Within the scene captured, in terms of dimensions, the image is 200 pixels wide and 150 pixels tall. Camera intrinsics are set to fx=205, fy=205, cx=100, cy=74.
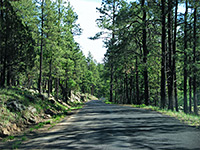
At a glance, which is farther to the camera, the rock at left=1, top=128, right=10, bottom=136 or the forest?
the forest

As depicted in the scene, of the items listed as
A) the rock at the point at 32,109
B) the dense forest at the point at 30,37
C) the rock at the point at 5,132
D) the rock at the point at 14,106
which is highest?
the dense forest at the point at 30,37

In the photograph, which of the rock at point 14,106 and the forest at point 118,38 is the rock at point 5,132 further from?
the forest at point 118,38

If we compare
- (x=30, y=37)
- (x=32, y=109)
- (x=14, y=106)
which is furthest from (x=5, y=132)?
(x=30, y=37)

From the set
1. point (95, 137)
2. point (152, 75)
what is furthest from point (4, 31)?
point (152, 75)

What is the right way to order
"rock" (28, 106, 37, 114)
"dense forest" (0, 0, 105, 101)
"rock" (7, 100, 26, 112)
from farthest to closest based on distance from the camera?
1. "dense forest" (0, 0, 105, 101)
2. "rock" (28, 106, 37, 114)
3. "rock" (7, 100, 26, 112)

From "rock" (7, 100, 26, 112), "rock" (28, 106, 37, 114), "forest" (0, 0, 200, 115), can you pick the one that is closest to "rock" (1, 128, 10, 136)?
"rock" (7, 100, 26, 112)

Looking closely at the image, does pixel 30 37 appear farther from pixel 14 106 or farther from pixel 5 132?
pixel 5 132

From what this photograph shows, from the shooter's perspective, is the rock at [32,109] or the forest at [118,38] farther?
the forest at [118,38]

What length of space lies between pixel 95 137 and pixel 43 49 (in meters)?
21.0

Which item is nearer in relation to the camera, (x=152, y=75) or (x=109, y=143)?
(x=109, y=143)

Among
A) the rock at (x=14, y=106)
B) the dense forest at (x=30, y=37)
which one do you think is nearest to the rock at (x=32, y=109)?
the rock at (x=14, y=106)

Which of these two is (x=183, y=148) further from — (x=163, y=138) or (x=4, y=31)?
(x=4, y=31)

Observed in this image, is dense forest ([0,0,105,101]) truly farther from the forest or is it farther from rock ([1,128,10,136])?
rock ([1,128,10,136])

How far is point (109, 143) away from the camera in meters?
6.24
